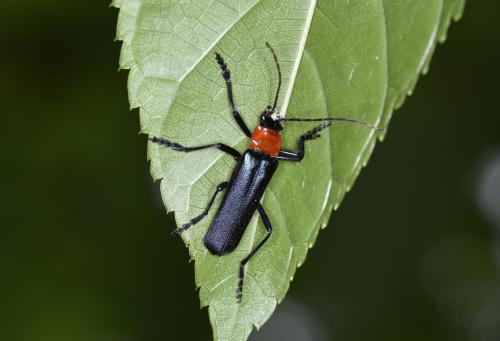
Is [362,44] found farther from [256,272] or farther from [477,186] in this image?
[477,186]

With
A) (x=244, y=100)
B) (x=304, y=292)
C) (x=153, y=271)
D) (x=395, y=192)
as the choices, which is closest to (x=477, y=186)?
(x=395, y=192)

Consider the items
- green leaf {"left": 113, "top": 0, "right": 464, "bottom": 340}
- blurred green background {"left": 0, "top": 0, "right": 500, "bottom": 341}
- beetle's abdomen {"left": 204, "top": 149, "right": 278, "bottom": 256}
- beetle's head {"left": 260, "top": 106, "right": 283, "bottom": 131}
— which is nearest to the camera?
green leaf {"left": 113, "top": 0, "right": 464, "bottom": 340}

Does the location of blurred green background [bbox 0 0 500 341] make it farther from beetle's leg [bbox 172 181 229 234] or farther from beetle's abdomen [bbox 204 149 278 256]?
beetle's leg [bbox 172 181 229 234]

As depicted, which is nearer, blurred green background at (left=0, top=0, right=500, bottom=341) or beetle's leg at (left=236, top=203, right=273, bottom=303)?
beetle's leg at (left=236, top=203, right=273, bottom=303)

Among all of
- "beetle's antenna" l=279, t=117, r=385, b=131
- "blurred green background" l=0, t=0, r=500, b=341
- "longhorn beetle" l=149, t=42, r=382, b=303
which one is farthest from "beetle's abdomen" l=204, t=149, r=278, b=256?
"blurred green background" l=0, t=0, r=500, b=341

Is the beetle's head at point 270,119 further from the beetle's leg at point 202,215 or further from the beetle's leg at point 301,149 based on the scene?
the beetle's leg at point 202,215

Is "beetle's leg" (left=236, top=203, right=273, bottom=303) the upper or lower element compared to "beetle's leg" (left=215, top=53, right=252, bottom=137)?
lower

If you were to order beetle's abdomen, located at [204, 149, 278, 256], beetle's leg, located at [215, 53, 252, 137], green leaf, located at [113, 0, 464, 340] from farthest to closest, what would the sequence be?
beetle's abdomen, located at [204, 149, 278, 256]
beetle's leg, located at [215, 53, 252, 137]
green leaf, located at [113, 0, 464, 340]

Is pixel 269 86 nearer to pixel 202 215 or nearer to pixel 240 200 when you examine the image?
pixel 202 215

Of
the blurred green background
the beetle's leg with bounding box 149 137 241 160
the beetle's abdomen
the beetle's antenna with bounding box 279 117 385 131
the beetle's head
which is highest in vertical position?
the beetle's antenna with bounding box 279 117 385 131
